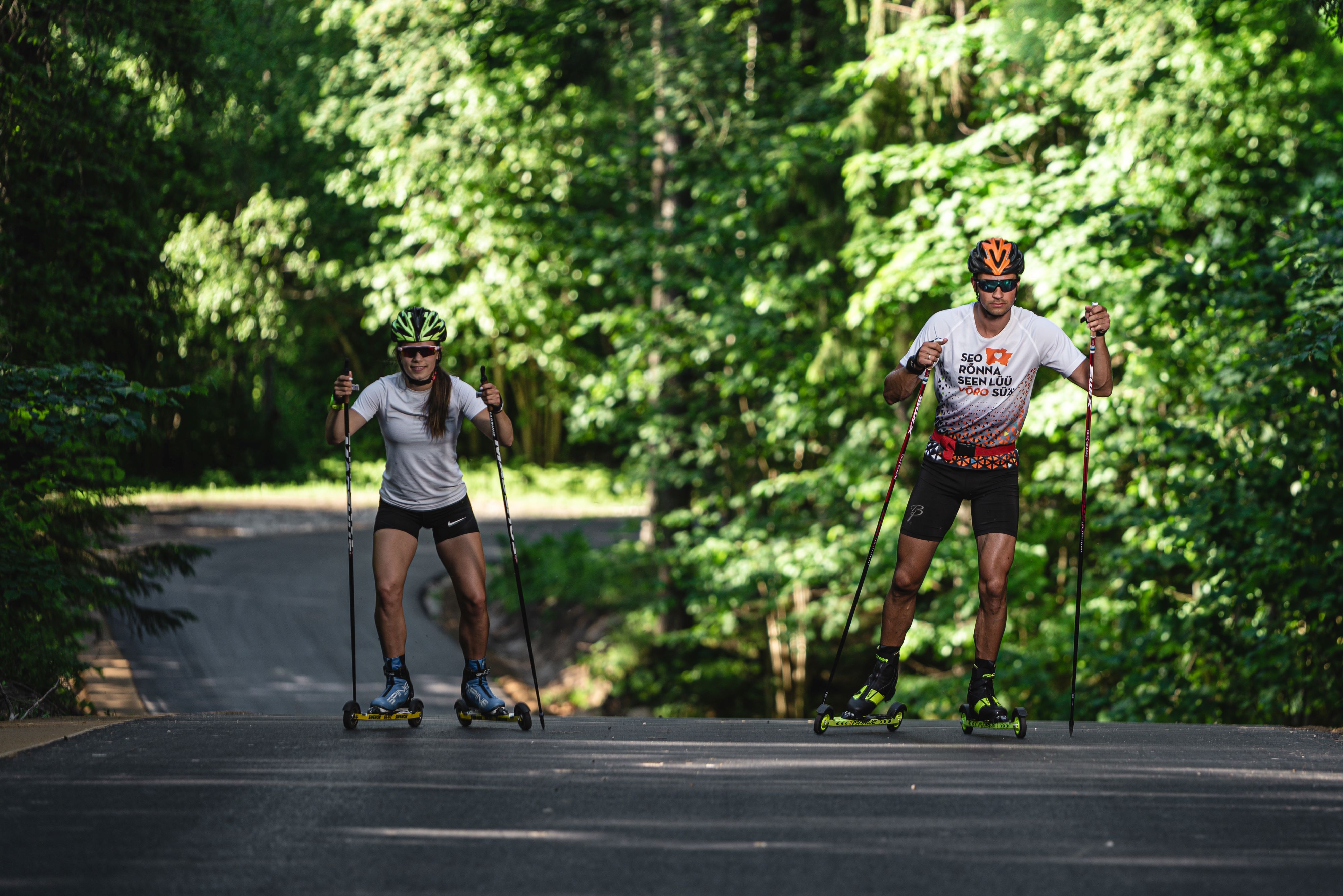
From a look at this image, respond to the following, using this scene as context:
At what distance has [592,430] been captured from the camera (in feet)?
56.5

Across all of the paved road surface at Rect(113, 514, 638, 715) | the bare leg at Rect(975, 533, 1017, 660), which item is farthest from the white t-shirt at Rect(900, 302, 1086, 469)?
the paved road surface at Rect(113, 514, 638, 715)

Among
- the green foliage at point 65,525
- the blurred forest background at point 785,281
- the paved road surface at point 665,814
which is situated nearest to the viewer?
the paved road surface at point 665,814

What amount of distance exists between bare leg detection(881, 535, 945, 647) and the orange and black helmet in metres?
1.37

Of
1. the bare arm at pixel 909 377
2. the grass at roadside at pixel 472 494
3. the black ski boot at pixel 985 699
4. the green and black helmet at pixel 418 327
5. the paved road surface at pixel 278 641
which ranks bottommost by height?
the paved road surface at pixel 278 641

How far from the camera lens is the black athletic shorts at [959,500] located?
266 inches

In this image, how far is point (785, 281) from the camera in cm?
1483

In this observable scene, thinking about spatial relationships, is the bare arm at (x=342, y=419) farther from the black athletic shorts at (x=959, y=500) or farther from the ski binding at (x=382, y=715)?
the black athletic shorts at (x=959, y=500)

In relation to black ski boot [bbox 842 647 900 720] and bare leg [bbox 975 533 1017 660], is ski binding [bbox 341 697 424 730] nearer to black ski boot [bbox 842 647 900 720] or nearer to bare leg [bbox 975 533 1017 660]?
black ski boot [bbox 842 647 900 720]

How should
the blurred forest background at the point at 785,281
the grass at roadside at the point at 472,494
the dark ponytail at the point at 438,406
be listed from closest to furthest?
the dark ponytail at the point at 438,406
the blurred forest background at the point at 785,281
the grass at roadside at the point at 472,494

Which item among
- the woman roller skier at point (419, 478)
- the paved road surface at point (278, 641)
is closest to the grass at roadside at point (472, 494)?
the paved road surface at point (278, 641)

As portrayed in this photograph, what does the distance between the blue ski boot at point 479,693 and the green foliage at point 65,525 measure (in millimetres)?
2521

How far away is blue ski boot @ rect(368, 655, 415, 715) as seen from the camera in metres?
7.10

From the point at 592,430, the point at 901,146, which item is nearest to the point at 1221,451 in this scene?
the point at 901,146

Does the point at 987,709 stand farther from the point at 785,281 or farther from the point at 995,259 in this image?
the point at 785,281
